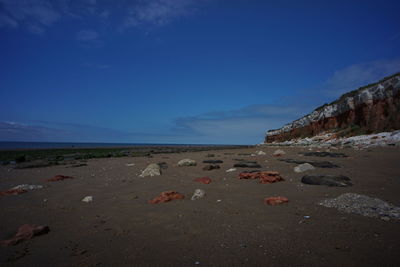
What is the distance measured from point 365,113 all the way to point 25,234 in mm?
32872

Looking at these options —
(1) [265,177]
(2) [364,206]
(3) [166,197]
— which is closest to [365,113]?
(1) [265,177]

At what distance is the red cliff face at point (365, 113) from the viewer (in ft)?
77.2

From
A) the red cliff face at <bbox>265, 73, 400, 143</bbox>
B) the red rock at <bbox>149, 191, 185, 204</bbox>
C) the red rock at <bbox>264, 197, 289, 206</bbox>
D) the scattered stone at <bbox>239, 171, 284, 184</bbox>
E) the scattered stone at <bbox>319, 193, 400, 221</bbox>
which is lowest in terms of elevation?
the red rock at <bbox>149, 191, 185, 204</bbox>

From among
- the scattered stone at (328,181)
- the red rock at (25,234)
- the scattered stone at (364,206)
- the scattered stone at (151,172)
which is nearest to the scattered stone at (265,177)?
the scattered stone at (328,181)

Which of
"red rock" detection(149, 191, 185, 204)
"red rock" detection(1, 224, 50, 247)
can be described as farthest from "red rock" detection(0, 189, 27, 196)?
"red rock" detection(149, 191, 185, 204)

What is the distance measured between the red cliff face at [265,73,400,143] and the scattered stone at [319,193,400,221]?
78.5 ft

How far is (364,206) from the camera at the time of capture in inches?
174

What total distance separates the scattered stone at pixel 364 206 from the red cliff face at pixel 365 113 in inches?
942

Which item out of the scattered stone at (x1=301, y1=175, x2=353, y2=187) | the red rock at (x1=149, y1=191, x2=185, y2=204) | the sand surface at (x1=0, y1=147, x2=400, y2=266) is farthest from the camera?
the scattered stone at (x1=301, y1=175, x2=353, y2=187)

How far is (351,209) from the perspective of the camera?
437 cm

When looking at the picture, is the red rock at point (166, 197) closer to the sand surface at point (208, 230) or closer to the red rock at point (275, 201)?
the sand surface at point (208, 230)

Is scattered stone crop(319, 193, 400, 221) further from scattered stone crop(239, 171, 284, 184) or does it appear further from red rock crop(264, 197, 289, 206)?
scattered stone crop(239, 171, 284, 184)

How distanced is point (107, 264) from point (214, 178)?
6.03 m

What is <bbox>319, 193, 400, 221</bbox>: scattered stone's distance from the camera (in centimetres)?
400
